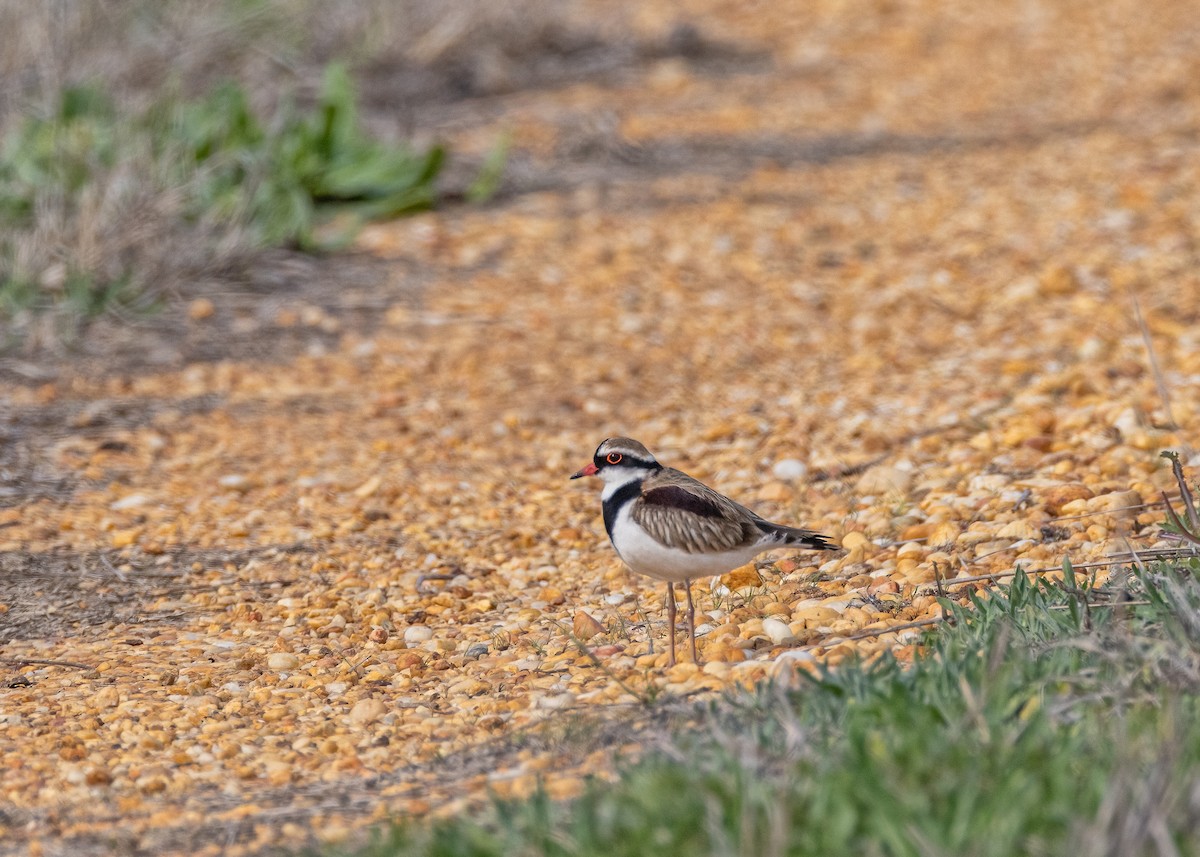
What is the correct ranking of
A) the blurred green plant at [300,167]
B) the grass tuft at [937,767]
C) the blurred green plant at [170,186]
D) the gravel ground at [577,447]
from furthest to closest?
the blurred green plant at [300,167], the blurred green plant at [170,186], the gravel ground at [577,447], the grass tuft at [937,767]

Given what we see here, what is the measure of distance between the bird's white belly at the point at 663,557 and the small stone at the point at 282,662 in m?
1.05

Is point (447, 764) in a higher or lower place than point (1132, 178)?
lower

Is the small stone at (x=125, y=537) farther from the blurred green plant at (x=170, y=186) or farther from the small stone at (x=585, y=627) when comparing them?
the blurred green plant at (x=170, y=186)

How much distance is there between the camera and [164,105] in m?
8.88

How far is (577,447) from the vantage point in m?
6.43

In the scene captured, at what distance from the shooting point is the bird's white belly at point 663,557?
13.5ft

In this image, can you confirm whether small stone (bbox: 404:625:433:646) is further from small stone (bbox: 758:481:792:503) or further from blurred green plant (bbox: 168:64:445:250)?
→ blurred green plant (bbox: 168:64:445:250)

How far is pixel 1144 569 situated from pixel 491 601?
6.94 feet

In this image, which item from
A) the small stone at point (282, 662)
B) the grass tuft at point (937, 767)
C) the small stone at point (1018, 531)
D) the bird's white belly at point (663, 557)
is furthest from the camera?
the small stone at point (1018, 531)

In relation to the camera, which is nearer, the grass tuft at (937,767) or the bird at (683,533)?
the grass tuft at (937,767)

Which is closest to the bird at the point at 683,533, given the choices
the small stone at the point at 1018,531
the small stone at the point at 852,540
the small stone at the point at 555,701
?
the small stone at the point at 555,701

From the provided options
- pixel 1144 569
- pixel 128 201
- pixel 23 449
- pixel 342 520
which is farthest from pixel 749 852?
pixel 128 201

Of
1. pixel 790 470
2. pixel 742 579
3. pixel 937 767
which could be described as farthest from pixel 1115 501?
pixel 937 767

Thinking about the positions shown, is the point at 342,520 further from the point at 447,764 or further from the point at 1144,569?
the point at 1144,569
